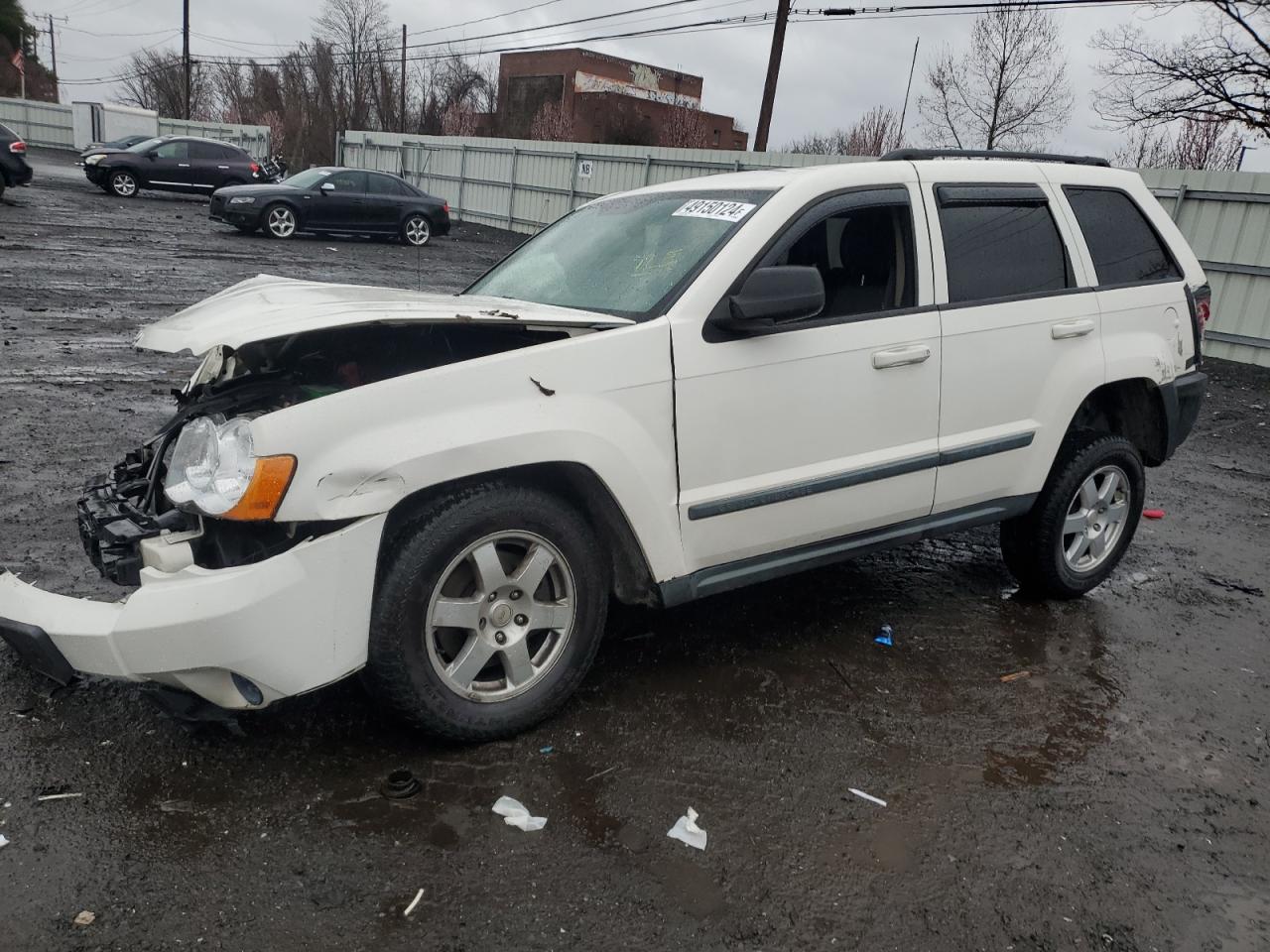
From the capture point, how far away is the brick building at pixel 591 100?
55.0 meters

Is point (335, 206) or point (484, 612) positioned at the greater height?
point (335, 206)

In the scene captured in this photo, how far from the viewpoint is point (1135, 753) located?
3.44 meters

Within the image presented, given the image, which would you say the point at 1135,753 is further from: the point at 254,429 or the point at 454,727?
the point at 254,429

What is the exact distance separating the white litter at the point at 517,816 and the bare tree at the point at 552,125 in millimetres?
52246

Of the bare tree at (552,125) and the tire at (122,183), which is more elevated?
the bare tree at (552,125)

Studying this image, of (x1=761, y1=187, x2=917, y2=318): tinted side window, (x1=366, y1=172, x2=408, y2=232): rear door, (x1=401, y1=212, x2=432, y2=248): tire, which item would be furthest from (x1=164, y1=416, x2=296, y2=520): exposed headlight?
(x1=401, y1=212, x2=432, y2=248): tire

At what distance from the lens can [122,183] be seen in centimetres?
2548

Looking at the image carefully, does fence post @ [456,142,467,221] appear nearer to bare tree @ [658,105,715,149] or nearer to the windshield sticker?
bare tree @ [658,105,715,149]

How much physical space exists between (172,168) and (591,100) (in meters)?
35.2

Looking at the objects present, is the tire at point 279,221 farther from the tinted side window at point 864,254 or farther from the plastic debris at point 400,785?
the plastic debris at point 400,785

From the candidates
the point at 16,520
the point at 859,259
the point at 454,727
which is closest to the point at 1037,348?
the point at 859,259

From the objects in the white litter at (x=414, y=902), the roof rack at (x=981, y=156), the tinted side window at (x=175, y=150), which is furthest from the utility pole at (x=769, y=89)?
the white litter at (x=414, y=902)

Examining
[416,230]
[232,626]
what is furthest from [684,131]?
[232,626]

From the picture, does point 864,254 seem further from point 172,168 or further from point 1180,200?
point 172,168
